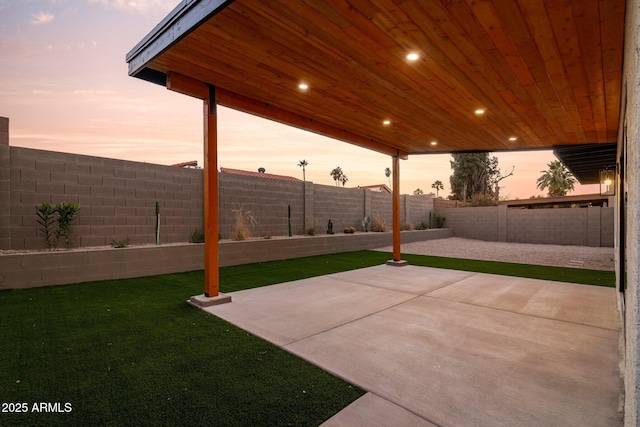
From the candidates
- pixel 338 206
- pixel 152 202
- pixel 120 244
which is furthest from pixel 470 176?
pixel 120 244

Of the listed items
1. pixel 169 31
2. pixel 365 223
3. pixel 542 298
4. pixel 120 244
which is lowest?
pixel 542 298

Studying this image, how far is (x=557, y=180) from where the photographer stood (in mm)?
31219

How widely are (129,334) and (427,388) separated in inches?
93.4

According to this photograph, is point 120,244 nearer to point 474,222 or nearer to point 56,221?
point 56,221

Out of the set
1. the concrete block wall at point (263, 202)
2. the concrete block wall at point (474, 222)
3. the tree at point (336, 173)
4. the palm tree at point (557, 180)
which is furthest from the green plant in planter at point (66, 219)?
the tree at point (336, 173)

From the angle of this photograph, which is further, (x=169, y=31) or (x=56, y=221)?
(x=56, y=221)

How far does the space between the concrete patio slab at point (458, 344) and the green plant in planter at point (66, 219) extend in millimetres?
3078

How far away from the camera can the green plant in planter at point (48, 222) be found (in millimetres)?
4504

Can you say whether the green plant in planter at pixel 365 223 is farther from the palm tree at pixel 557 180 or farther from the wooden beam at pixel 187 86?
the palm tree at pixel 557 180

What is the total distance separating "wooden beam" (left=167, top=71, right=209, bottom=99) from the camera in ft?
10.3

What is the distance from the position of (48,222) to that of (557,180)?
1548 inches

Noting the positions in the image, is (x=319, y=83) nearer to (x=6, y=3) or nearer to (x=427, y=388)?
(x=427, y=388)

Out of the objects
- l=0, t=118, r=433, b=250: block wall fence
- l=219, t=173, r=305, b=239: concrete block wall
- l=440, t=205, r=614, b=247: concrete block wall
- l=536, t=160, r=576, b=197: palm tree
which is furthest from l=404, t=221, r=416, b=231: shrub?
l=536, t=160, r=576, b=197: palm tree

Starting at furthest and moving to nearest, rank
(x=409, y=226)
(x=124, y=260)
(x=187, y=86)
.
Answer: (x=409, y=226)
(x=124, y=260)
(x=187, y=86)
